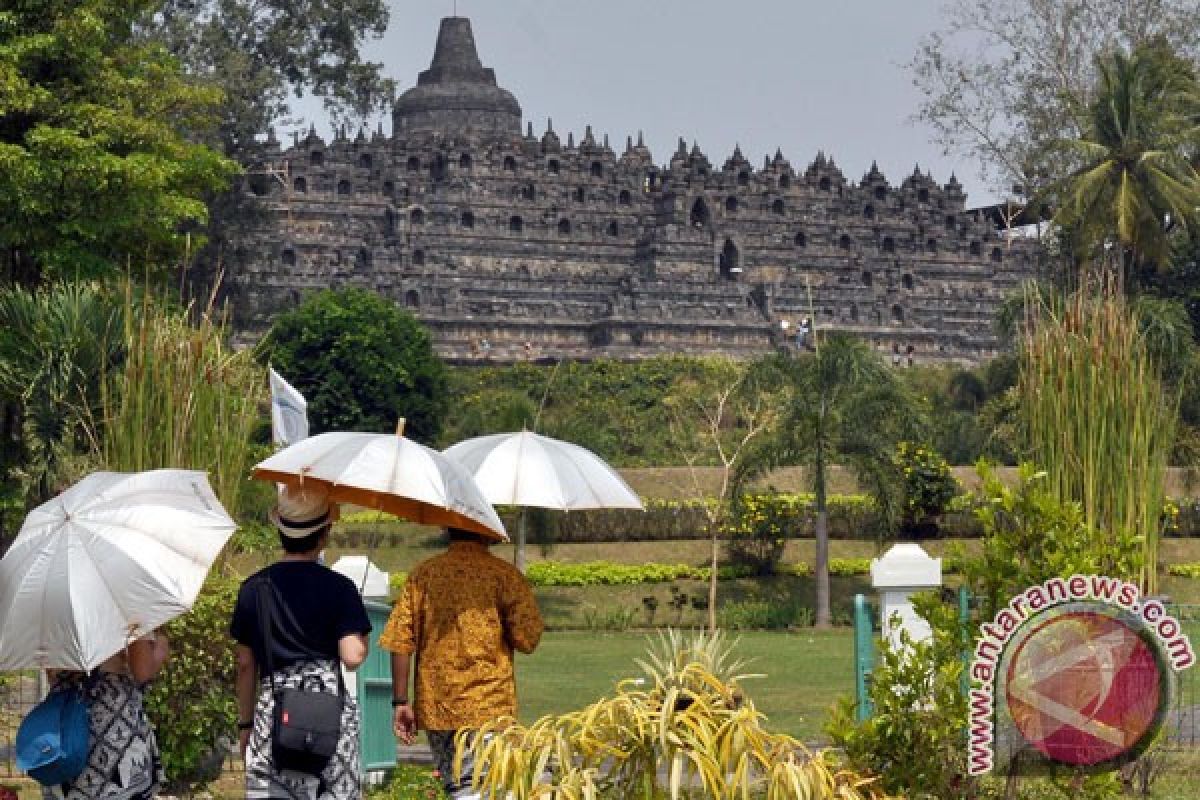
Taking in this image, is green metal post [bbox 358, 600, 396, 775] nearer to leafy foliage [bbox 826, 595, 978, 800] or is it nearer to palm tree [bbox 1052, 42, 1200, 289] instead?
leafy foliage [bbox 826, 595, 978, 800]

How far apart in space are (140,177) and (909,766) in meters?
14.2

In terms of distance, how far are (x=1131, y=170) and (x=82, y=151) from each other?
86.0 ft

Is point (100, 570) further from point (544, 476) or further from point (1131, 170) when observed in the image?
point (1131, 170)

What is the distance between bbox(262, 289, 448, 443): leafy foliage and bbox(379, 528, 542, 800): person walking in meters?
40.1

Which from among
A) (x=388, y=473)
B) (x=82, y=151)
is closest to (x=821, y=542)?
(x=82, y=151)

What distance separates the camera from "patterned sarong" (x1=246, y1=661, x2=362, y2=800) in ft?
27.5

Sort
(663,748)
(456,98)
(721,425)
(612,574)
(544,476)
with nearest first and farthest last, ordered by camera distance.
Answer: (663,748), (544,476), (612,574), (721,425), (456,98)

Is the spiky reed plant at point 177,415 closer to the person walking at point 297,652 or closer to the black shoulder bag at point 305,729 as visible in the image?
the person walking at point 297,652

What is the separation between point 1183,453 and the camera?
4062 cm

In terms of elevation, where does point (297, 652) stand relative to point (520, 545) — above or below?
above

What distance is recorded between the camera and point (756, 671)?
23.5 meters

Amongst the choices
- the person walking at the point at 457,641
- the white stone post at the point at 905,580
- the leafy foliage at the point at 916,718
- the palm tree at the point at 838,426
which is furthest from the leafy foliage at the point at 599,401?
the person walking at the point at 457,641

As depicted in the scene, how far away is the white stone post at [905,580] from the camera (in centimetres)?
1320

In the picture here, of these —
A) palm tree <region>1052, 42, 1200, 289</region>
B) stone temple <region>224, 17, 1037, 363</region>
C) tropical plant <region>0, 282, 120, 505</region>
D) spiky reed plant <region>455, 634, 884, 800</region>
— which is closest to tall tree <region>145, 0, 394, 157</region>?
stone temple <region>224, 17, 1037, 363</region>
